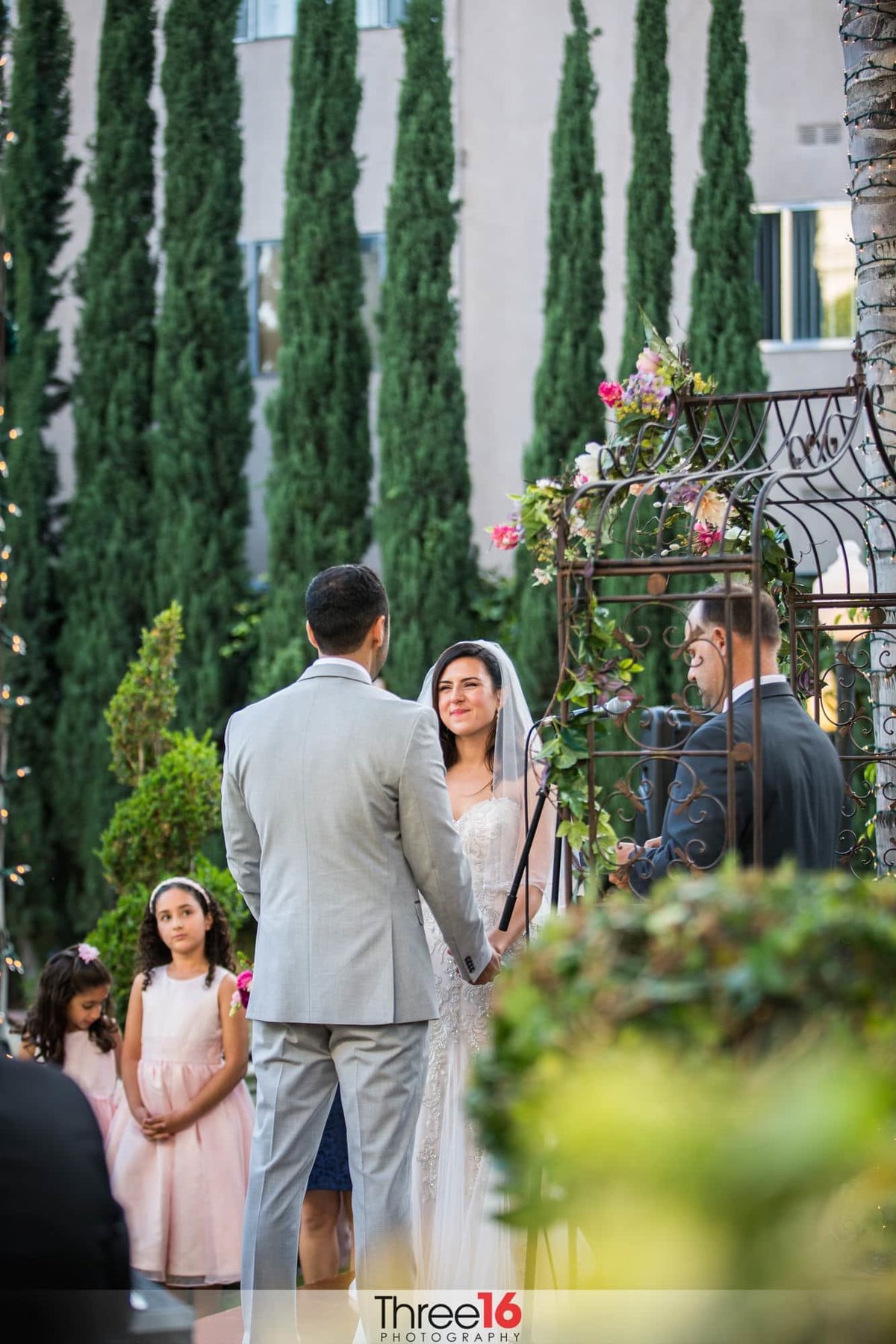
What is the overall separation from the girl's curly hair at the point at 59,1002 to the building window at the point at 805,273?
8.12 meters

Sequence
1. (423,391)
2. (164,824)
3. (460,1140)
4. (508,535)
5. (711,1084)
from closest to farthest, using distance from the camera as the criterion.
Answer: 1. (711,1084)
2. (508,535)
3. (460,1140)
4. (164,824)
5. (423,391)

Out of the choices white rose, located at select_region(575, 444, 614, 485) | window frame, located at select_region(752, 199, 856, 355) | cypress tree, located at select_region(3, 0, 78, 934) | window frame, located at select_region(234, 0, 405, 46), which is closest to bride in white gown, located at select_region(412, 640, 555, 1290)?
white rose, located at select_region(575, 444, 614, 485)

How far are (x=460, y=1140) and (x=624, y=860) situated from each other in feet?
4.12

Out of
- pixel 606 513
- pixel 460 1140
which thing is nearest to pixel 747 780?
pixel 606 513

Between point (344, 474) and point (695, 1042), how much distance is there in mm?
10736

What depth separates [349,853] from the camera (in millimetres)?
3625

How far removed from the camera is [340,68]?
12.0 meters

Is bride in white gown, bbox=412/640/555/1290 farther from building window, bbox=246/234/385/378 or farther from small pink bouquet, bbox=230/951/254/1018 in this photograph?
building window, bbox=246/234/385/378

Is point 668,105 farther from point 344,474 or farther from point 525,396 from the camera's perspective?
point 344,474

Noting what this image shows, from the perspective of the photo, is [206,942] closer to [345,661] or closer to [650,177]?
[345,661]

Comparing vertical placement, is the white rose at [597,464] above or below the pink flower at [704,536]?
above

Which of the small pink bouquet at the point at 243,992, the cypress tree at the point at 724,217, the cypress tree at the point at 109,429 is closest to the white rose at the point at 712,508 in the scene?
the small pink bouquet at the point at 243,992

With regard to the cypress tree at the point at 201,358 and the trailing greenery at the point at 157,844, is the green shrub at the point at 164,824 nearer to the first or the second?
the trailing greenery at the point at 157,844

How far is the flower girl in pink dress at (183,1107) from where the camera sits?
517 cm
